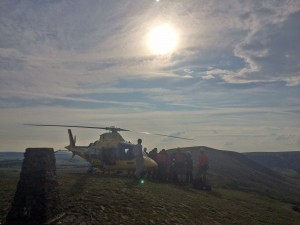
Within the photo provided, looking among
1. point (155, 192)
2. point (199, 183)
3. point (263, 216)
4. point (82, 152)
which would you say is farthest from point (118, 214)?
point (82, 152)

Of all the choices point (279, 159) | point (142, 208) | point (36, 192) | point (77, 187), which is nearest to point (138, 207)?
point (142, 208)

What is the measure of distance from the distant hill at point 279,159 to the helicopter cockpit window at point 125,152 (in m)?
149

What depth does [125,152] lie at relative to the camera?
23375mm

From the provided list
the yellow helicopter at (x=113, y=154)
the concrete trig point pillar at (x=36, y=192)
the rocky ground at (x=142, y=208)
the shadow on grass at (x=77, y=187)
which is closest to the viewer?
the concrete trig point pillar at (x=36, y=192)

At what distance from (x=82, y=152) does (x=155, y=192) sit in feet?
37.2

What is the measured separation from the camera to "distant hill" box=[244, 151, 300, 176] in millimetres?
160725

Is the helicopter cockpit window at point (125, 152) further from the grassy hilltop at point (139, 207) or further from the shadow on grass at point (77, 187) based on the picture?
the shadow on grass at point (77, 187)

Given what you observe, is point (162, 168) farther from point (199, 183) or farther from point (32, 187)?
point (32, 187)

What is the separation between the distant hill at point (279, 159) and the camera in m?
161

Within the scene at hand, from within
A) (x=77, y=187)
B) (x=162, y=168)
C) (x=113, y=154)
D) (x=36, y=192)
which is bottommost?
(x=77, y=187)

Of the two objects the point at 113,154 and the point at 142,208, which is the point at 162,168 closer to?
the point at 113,154

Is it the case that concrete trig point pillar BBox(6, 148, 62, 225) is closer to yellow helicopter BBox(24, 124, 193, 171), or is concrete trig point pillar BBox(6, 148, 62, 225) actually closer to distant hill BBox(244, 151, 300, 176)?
yellow helicopter BBox(24, 124, 193, 171)

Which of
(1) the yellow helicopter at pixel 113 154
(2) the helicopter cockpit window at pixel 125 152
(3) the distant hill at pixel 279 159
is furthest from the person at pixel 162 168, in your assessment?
(3) the distant hill at pixel 279 159

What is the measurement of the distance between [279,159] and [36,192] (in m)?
177
